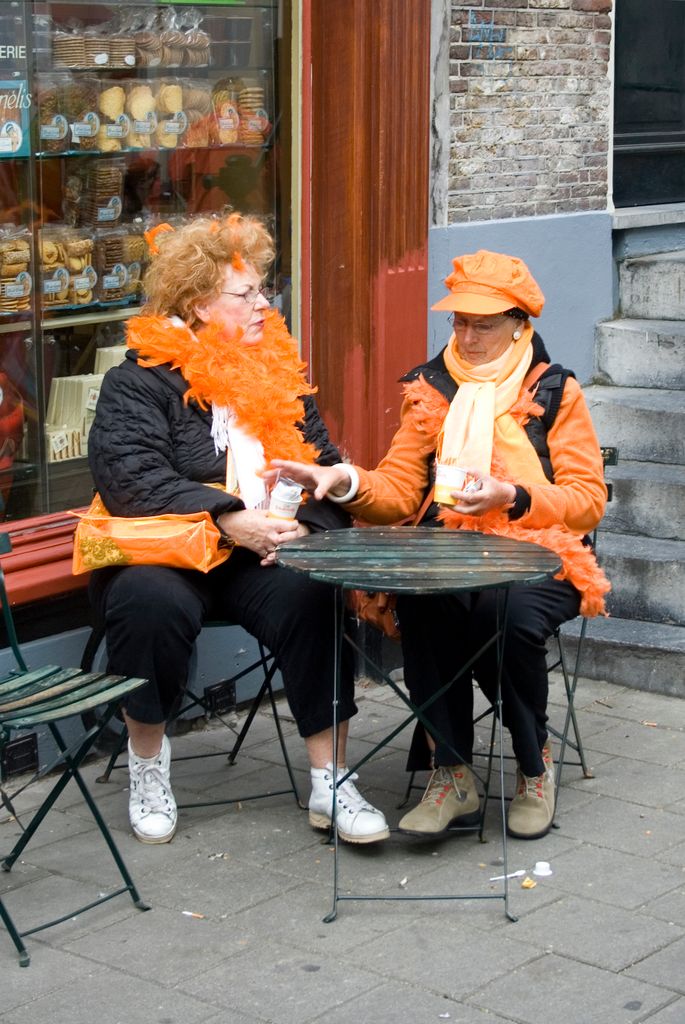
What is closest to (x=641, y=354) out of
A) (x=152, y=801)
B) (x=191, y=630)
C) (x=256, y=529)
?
(x=256, y=529)

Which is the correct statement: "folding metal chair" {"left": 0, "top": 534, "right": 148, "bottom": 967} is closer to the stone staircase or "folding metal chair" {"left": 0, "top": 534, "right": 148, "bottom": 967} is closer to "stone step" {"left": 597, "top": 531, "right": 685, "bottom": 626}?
the stone staircase

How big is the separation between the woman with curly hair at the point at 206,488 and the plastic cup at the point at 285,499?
0.06 meters

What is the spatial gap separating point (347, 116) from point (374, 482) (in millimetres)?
1662

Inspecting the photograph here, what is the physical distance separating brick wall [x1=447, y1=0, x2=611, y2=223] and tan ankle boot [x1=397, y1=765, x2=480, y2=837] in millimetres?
2430

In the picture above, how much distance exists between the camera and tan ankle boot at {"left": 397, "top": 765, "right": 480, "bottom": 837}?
4.20 m

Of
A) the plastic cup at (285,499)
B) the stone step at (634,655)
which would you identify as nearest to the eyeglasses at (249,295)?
the plastic cup at (285,499)

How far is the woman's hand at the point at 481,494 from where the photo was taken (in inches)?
164

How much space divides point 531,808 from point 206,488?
1.26 m

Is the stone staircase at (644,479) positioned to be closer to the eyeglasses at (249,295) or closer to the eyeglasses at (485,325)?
the eyeglasses at (485,325)

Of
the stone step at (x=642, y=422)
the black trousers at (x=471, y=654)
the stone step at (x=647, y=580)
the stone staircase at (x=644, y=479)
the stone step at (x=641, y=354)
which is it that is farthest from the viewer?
the stone step at (x=641, y=354)

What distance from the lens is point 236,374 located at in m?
4.44

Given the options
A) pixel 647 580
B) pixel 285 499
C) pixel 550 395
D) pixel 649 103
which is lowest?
pixel 647 580

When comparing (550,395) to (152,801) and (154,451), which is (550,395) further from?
(152,801)

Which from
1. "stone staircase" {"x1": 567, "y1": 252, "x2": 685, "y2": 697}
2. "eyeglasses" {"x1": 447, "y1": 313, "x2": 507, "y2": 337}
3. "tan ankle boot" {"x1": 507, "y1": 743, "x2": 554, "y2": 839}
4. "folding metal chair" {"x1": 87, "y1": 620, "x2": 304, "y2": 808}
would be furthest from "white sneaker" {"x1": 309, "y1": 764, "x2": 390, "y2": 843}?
"stone staircase" {"x1": 567, "y1": 252, "x2": 685, "y2": 697}
